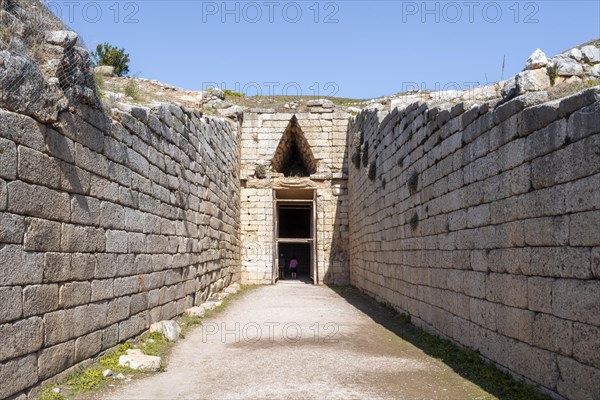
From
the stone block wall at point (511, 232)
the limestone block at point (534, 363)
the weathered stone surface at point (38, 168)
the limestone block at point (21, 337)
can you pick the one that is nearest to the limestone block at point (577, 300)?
the stone block wall at point (511, 232)

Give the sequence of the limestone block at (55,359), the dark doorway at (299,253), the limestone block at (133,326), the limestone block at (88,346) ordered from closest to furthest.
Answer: the limestone block at (55,359) < the limestone block at (88,346) < the limestone block at (133,326) < the dark doorway at (299,253)

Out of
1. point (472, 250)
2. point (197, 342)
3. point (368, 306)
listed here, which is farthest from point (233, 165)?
point (472, 250)

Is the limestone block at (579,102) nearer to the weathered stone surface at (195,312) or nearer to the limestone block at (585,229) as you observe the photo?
the limestone block at (585,229)

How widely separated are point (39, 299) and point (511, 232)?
4479mm

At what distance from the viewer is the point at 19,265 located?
4449mm

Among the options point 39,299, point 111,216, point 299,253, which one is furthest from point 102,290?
point 299,253

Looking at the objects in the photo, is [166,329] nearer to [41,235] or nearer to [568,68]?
[41,235]

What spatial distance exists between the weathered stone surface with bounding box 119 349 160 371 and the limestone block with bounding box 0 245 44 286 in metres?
1.63

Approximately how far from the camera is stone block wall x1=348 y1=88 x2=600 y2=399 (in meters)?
4.13

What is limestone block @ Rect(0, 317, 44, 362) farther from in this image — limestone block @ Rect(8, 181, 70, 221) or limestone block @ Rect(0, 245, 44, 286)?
limestone block @ Rect(8, 181, 70, 221)

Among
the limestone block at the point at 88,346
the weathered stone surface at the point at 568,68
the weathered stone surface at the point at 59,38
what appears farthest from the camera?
the weathered stone surface at the point at 568,68

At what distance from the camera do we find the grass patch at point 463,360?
4.85 m

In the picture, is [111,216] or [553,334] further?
[111,216]

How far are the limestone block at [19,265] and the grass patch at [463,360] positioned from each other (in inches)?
169
